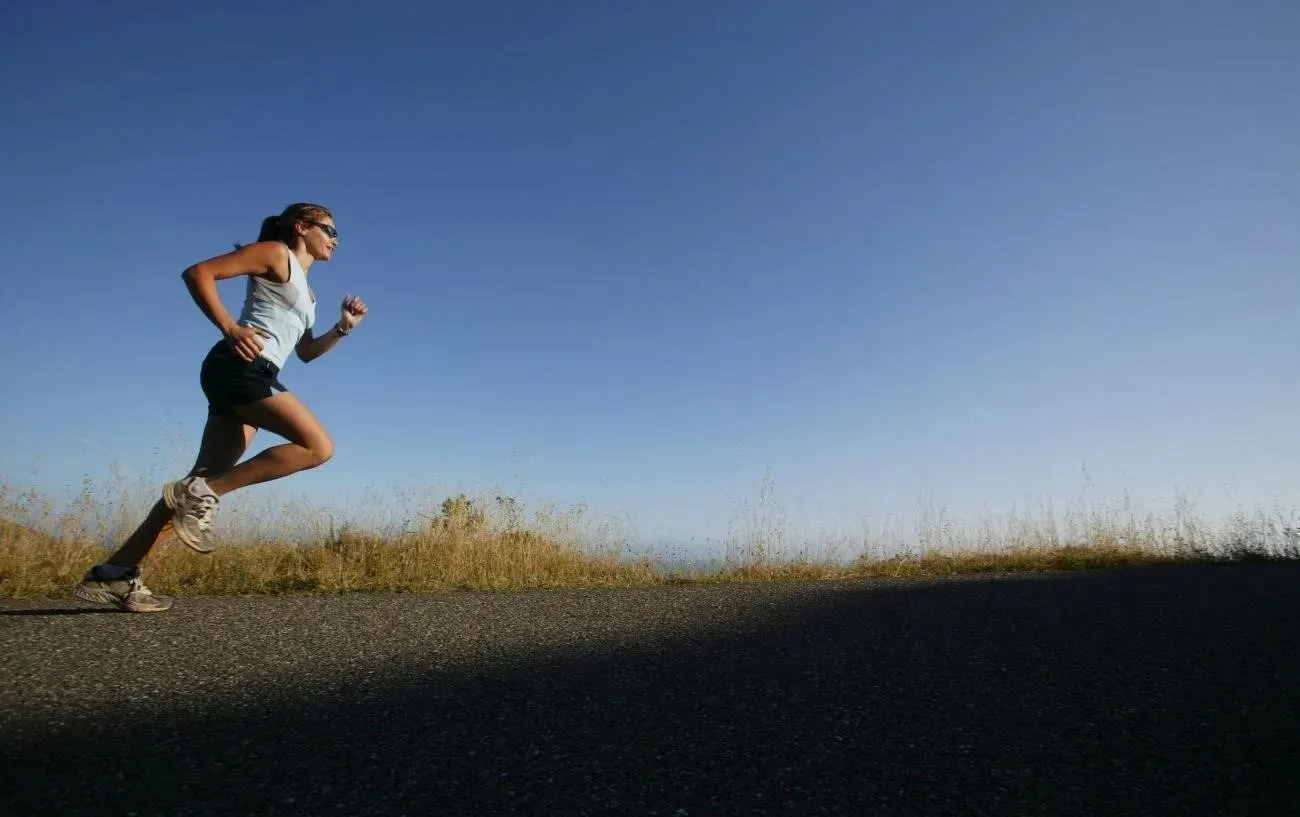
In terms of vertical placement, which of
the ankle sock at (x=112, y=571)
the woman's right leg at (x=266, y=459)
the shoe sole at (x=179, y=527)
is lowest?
the ankle sock at (x=112, y=571)

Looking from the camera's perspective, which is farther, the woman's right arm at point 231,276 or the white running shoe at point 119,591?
Answer: the white running shoe at point 119,591

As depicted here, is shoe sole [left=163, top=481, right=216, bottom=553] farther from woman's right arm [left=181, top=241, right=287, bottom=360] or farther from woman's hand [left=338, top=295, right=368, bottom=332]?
woman's hand [left=338, top=295, right=368, bottom=332]

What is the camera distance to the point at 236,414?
367cm

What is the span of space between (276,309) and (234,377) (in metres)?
0.39

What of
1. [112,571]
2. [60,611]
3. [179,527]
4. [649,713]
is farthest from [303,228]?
[649,713]

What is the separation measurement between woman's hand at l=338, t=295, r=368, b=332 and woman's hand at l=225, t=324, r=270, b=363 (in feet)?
2.36

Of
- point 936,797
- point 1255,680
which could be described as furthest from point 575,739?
point 1255,680

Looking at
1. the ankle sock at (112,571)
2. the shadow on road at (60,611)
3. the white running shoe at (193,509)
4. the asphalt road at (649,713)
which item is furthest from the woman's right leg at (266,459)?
the shadow on road at (60,611)

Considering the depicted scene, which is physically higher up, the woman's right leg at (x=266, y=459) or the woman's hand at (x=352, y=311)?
the woman's hand at (x=352, y=311)

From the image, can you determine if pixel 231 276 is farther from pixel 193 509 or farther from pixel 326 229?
pixel 193 509

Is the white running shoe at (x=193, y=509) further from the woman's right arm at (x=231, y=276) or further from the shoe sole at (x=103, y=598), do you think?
the woman's right arm at (x=231, y=276)

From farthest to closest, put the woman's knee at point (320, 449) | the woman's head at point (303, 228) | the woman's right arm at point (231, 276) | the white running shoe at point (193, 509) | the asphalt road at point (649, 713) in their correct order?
the woman's head at point (303, 228), the woman's knee at point (320, 449), the white running shoe at point (193, 509), the woman's right arm at point (231, 276), the asphalt road at point (649, 713)

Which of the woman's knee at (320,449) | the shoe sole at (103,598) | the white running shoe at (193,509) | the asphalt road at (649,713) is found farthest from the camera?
the woman's knee at (320,449)

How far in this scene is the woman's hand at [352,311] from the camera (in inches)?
162
